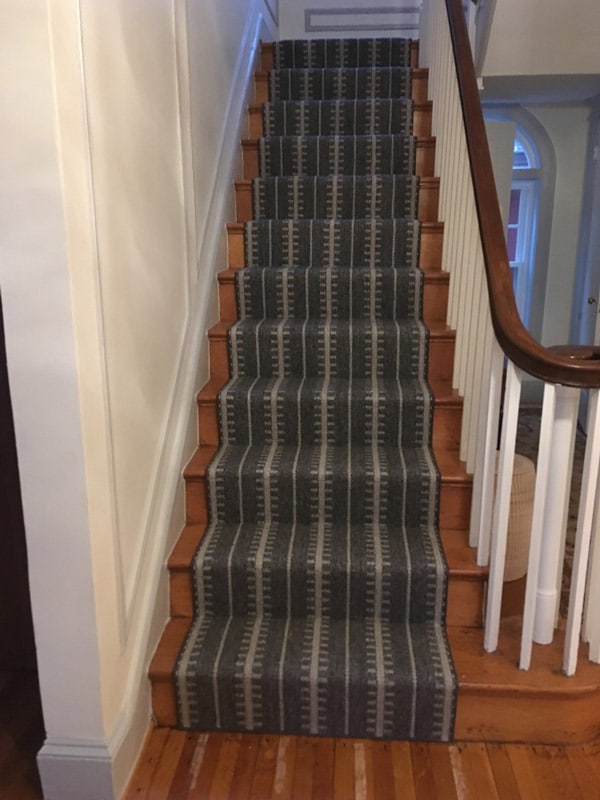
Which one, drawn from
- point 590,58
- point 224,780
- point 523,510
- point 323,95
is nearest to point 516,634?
point 523,510

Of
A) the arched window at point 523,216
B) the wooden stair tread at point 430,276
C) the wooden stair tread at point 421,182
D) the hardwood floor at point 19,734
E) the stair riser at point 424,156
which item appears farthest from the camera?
the arched window at point 523,216

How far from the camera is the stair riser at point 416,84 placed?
10.5 feet

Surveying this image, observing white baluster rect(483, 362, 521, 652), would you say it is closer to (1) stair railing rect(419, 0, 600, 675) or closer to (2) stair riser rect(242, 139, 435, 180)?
(1) stair railing rect(419, 0, 600, 675)

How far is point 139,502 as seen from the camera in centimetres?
167

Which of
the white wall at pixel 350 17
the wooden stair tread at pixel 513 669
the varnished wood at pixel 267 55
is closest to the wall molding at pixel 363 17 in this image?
the white wall at pixel 350 17

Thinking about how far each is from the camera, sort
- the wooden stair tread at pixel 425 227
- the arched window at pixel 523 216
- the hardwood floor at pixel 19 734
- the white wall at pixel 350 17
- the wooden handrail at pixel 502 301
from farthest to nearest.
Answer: the arched window at pixel 523 216
the white wall at pixel 350 17
the wooden stair tread at pixel 425 227
the hardwood floor at pixel 19 734
the wooden handrail at pixel 502 301

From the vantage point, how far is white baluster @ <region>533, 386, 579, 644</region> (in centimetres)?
154

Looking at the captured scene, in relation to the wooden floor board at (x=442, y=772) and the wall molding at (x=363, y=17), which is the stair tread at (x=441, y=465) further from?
the wall molding at (x=363, y=17)

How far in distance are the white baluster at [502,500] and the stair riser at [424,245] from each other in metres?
1.06

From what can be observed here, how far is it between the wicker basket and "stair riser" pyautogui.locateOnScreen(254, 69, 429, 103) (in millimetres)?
2012

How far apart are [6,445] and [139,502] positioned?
1.23 feet

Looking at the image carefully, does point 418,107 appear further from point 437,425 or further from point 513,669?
point 513,669

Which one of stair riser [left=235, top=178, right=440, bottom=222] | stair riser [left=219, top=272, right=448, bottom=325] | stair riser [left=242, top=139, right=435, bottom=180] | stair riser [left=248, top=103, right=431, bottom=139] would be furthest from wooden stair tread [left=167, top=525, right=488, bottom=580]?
stair riser [left=248, top=103, right=431, bottom=139]

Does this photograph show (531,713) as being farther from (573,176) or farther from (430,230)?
(573,176)
